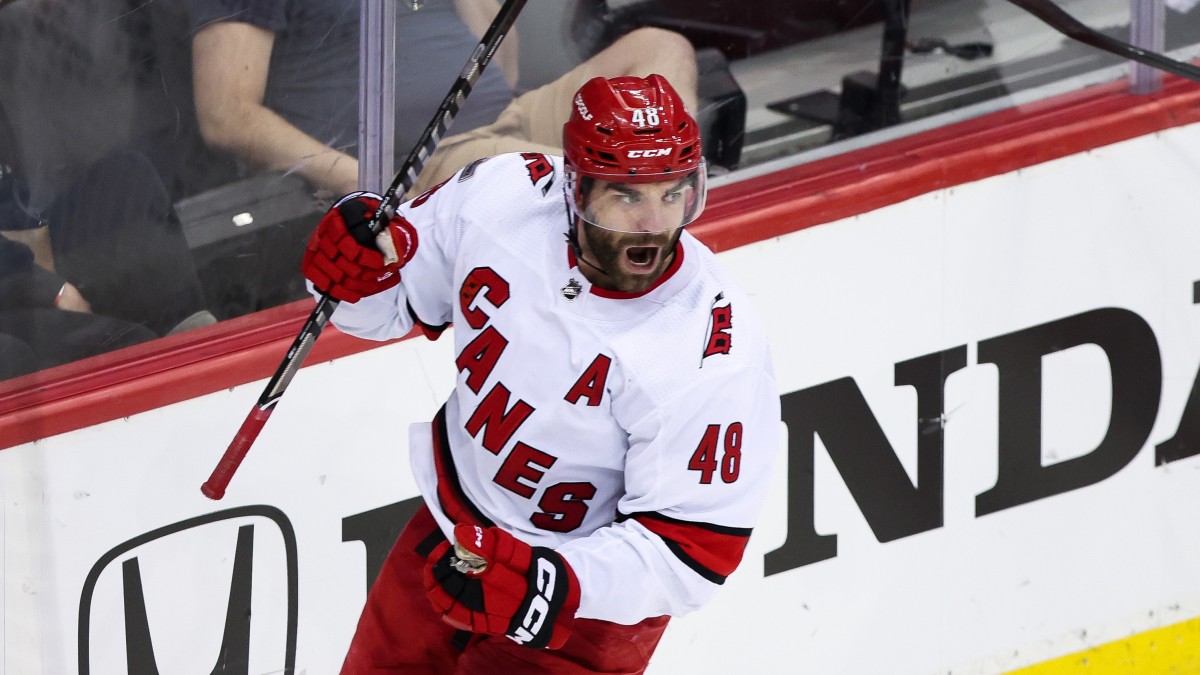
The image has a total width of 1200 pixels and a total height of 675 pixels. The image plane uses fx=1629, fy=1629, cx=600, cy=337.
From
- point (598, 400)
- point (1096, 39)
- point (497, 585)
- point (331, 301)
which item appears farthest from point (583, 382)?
point (1096, 39)

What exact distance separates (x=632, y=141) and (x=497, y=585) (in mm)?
495

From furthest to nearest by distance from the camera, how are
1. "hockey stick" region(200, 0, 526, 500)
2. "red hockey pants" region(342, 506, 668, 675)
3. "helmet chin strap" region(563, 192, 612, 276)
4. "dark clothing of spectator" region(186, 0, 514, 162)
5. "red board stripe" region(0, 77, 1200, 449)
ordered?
"dark clothing of spectator" region(186, 0, 514, 162) < "red board stripe" region(0, 77, 1200, 449) < "hockey stick" region(200, 0, 526, 500) < "red hockey pants" region(342, 506, 668, 675) < "helmet chin strap" region(563, 192, 612, 276)

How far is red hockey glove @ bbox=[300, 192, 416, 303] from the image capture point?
192 cm

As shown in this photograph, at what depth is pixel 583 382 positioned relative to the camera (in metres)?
1.85

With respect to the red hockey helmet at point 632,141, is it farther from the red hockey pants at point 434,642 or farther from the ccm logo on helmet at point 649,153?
the red hockey pants at point 434,642

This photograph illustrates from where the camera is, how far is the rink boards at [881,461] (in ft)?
7.80

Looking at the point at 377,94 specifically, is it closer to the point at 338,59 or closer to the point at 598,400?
the point at 338,59

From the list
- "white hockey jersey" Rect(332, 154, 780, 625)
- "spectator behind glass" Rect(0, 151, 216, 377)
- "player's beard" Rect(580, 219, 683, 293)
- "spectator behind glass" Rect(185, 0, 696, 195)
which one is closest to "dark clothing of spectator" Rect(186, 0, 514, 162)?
"spectator behind glass" Rect(185, 0, 696, 195)

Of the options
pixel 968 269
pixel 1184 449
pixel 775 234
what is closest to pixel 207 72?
pixel 775 234

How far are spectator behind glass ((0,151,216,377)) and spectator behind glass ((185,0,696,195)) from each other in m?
0.15

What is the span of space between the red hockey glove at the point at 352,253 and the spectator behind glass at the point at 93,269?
1.70ft

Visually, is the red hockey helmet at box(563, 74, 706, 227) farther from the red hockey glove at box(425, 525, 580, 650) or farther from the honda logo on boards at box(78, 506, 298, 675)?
the honda logo on boards at box(78, 506, 298, 675)

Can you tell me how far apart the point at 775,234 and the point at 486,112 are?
0.50 metres

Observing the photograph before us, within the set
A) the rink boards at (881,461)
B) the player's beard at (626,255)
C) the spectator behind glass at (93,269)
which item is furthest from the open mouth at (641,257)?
the spectator behind glass at (93,269)
